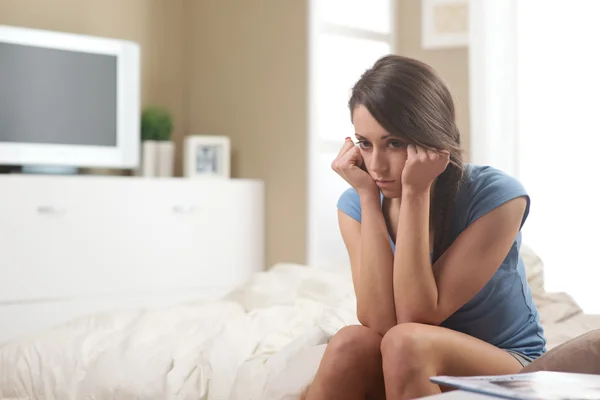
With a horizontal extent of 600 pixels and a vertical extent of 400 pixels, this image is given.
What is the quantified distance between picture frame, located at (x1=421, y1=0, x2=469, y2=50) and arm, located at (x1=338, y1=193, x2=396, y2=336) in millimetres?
3500

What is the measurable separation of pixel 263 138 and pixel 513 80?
1.34 meters

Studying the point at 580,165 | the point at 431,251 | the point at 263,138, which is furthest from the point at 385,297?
the point at 263,138

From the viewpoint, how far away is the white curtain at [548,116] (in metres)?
4.52

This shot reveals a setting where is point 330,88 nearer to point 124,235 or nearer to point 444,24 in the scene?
point 444,24

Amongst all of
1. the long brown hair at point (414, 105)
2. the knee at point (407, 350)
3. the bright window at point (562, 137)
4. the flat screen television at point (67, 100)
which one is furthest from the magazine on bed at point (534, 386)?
the bright window at point (562, 137)

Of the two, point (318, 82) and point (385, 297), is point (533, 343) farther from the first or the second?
point (318, 82)

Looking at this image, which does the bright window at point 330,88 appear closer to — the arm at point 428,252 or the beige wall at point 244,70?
the beige wall at point 244,70

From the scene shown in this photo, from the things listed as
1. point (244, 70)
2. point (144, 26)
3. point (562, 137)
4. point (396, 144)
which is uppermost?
point (144, 26)

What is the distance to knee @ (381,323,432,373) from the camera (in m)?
1.44

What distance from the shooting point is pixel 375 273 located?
5.56 ft

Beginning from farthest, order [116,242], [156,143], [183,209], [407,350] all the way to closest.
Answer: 1. [156,143]
2. [183,209]
3. [116,242]
4. [407,350]

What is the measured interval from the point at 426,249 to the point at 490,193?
159 mm

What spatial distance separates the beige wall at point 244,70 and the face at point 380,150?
3.17 m

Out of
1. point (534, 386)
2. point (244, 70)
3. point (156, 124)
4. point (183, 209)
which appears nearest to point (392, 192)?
point (534, 386)
